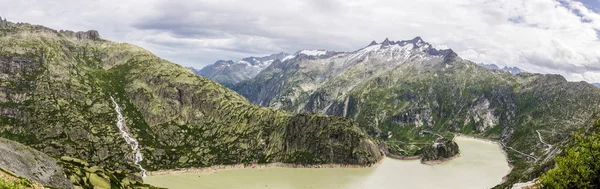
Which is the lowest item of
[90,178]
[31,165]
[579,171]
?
[90,178]

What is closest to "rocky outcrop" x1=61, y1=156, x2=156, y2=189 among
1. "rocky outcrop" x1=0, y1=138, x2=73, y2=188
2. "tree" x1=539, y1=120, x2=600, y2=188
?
"rocky outcrop" x1=0, y1=138, x2=73, y2=188

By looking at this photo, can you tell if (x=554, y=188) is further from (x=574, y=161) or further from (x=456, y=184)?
(x=456, y=184)

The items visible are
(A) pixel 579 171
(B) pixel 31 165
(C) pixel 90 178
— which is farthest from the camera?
(C) pixel 90 178

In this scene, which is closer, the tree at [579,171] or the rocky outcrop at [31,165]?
Result: the tree at [579,171]

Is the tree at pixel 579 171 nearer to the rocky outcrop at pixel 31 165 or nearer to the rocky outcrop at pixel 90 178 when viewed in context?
the rocky outcrop at pixel 31 165

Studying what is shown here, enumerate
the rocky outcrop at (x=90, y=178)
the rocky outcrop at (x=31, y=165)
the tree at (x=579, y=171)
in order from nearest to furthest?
the tree at (x=579, y=171) → the rocky outcrop at (x=31, y=165) → the rocky outcrop at (x=90, y=178)

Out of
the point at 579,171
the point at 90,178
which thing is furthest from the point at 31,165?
the point at 579,171

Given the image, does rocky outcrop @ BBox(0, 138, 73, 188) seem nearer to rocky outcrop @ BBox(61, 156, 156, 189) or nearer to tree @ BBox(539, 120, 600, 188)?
rocky outcrop @ BBox(61, 156, 156, 189)

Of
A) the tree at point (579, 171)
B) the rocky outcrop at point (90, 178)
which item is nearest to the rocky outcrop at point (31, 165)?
the rocky outcrop at point (90, 178)

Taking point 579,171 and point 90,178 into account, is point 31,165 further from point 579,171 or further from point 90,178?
point 579,171
